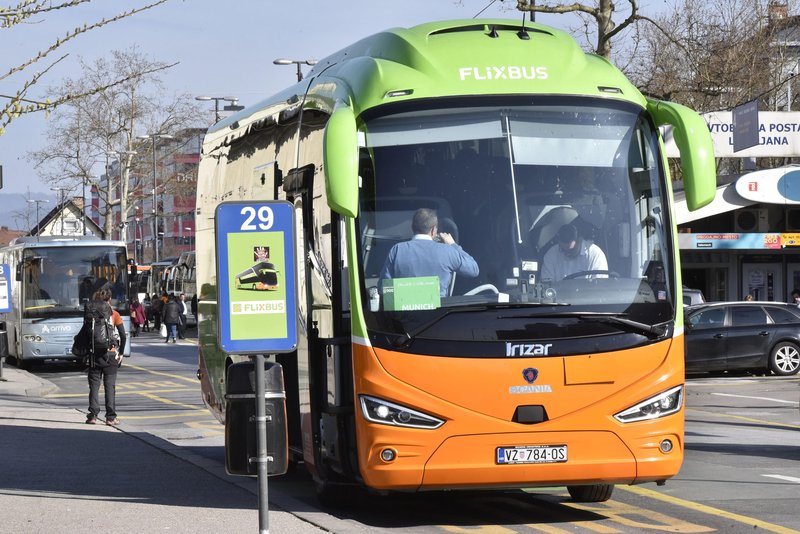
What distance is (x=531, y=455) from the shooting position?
9.34 m

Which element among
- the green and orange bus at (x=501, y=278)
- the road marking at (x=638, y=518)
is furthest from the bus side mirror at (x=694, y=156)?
the road marking at (x=638, y=518)

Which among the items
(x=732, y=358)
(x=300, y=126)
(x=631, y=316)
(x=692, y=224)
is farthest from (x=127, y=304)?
(x=631, y=316)

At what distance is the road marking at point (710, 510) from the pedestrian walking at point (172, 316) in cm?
3878

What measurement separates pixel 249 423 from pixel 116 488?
16.6ft

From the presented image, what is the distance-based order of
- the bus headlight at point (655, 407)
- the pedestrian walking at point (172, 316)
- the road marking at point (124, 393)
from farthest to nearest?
the pedestrian walking at point (172, 316)
the road marking at point (124, 393)
the bus headlight at point (655, 407)

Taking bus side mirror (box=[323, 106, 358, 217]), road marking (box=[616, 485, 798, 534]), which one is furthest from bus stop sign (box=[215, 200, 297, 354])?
road marking (box=[616, 485, 798, 534])

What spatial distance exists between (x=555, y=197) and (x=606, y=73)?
111 cm

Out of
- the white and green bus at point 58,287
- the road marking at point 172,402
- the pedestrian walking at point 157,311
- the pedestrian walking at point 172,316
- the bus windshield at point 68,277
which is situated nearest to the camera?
the road marking at point 172,402

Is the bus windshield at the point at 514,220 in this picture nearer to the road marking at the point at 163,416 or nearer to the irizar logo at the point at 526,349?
the irizar logo at the point at 526,349

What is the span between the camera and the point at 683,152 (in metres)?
9.66

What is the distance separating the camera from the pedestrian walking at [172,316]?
49.6 metres

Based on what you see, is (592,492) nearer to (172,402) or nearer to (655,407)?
(655,407)

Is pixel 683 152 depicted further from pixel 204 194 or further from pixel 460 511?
pixel 204 194

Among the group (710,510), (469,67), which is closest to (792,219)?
(710,510)
